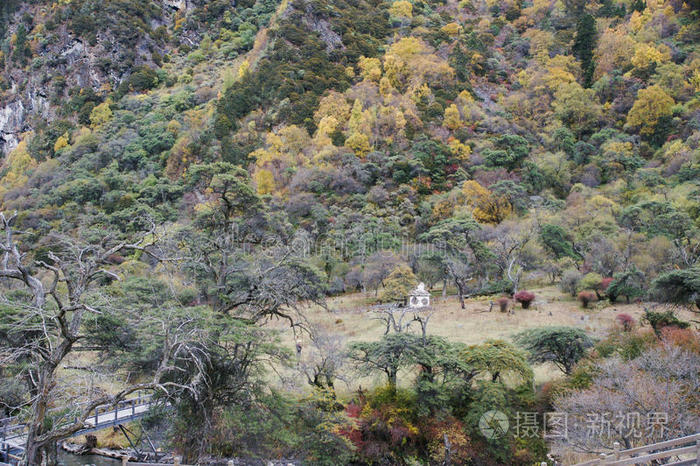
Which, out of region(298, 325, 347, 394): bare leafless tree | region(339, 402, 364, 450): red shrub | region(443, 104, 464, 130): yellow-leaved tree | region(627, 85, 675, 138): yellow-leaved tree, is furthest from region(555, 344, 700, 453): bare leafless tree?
region(627, 85, 675, 138): yellow-leaved tree

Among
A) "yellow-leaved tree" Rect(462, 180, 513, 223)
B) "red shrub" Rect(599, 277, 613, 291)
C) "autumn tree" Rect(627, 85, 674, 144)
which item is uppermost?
"autumn tree" Rect(627, 85, 674, 144)

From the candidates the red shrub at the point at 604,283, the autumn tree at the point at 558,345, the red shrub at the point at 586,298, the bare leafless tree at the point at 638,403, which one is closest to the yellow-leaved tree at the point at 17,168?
the red shrub at the point at 586,298

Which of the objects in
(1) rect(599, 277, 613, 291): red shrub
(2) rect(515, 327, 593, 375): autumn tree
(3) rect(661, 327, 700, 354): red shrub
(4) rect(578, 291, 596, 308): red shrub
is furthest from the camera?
(1) rect(599, 277, 613, 291): red shrub

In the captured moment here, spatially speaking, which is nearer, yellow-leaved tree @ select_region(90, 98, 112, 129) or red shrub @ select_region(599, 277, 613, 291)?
red shrub @ select_region(599, 277, 613, 291)

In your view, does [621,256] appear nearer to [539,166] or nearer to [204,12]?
[539,166]

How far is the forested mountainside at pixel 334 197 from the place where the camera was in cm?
1712

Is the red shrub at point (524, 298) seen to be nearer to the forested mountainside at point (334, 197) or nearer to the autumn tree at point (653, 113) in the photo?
the forested mountainside at point (334, 197)

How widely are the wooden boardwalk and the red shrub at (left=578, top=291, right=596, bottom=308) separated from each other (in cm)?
2557

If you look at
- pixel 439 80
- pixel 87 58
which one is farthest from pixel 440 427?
pixel 87 58

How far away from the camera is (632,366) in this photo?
16.9 m

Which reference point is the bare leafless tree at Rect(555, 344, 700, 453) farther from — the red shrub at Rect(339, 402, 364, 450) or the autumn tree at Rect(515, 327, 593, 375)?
the red shrub at Rect(339, 402, 364, 450)

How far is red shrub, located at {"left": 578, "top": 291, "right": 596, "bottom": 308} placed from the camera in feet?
105

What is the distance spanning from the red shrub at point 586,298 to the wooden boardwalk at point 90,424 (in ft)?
83.9

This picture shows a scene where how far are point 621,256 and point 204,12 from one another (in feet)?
324
